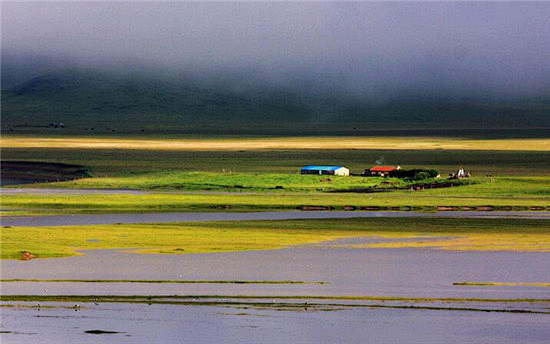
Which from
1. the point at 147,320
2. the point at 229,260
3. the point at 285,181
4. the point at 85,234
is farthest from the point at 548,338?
the point at 285,181

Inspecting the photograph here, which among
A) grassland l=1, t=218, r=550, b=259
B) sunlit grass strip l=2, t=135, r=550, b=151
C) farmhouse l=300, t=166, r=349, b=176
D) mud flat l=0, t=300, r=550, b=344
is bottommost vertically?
mud flat l=0, t=300, r=550, b=344

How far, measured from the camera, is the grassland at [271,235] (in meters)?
41.0

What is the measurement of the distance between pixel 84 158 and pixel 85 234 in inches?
2566

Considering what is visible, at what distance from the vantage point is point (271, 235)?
149 ft

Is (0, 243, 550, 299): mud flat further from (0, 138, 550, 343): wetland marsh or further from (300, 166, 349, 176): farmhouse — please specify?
(300, 166, 349, 176): farmhouse

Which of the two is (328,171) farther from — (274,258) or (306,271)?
(306,271)

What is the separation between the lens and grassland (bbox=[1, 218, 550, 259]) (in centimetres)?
4100

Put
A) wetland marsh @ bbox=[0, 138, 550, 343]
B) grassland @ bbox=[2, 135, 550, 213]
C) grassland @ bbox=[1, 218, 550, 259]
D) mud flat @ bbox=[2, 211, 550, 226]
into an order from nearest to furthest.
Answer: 1. wetland marsh @ bbox=[0, 138, 550, 343]
2. grassland @ bbox=[1, 218, 550, 259]
3. mud flat @ bbox=[2, 211, 550, 226]
4. grassland @ bbox=[2, 135, 550, 213]

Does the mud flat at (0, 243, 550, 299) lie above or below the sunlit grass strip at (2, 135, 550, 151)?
below

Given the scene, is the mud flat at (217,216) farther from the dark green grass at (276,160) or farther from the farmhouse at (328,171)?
the dark green grass at (276,160)

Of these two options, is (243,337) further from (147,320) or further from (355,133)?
(355,133)

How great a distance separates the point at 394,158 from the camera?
110250 mm

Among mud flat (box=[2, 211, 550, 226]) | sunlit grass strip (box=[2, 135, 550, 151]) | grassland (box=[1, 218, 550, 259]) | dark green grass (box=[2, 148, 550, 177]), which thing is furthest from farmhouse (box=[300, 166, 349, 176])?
sunlit grass strip (box=[2, 135, 550, 151])

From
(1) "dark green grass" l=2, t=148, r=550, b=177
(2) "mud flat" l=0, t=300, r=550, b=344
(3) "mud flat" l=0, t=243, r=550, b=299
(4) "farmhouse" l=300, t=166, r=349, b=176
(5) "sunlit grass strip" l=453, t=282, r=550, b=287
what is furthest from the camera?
(1) "dark green grass" l=2, t=148, r=550, b=177
